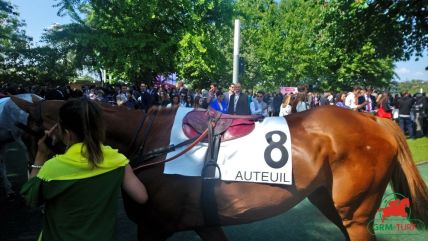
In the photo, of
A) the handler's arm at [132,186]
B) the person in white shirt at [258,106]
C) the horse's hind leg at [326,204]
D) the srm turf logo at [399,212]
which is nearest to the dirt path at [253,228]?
the srm turf logo at [399,212]

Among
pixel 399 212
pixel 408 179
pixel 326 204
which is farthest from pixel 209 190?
pixel 399 212

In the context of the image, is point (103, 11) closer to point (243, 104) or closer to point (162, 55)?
point (162, 55)

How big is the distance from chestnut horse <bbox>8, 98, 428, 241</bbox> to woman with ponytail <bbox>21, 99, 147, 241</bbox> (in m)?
0.76

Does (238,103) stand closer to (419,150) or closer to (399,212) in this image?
(419,150)

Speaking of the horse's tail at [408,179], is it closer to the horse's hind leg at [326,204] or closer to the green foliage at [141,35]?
the horse's hind leg at [326,204]

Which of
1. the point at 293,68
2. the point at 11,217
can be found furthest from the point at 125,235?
A: the point at 293,68

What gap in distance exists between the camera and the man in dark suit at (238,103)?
997 cm

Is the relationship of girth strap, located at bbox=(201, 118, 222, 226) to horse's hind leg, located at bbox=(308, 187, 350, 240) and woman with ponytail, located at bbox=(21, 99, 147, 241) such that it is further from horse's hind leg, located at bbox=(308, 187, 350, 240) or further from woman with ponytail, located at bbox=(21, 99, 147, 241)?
horse's hind leg, located at bbox=(308, 187, 350, 240)

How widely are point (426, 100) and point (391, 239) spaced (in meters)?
14.7

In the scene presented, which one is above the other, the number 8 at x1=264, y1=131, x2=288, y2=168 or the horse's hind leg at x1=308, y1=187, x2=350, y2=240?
the number 8 at x1=264, y1=131, x2=288, y2=168

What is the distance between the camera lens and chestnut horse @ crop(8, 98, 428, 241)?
9.12 ft

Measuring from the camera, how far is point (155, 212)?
276 cm

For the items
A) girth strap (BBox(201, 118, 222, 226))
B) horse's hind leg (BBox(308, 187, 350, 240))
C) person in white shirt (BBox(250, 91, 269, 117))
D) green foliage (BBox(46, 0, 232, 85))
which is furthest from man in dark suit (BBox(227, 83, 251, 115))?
green foliage (BBox(46, 0, 232, 85))

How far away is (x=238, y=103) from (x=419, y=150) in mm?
5791
